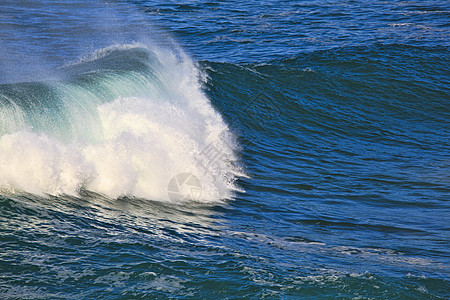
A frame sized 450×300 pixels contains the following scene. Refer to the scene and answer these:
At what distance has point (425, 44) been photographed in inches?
737

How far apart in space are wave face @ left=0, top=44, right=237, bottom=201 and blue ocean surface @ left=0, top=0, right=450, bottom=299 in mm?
34

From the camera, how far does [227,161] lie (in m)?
11.6

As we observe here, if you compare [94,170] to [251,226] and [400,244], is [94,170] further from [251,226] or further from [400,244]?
[400,244]

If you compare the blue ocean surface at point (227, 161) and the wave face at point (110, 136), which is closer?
the blue ocean surface at point (227, 161)

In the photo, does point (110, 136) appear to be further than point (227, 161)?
No

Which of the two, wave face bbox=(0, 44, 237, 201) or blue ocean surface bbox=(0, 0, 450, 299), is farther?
wave face bbox=(0, 44, 237, 201)

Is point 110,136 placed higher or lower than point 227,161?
higher

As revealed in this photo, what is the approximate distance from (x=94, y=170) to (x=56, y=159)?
1.98 feet

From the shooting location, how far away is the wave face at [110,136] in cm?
865

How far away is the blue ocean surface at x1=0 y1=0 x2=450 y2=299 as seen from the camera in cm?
629

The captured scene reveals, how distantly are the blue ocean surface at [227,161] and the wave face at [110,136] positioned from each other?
1.3 inches

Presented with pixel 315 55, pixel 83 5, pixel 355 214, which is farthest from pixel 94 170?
pixel 83 5

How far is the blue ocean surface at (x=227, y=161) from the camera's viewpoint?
6.29 m

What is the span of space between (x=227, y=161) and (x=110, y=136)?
239 cm
